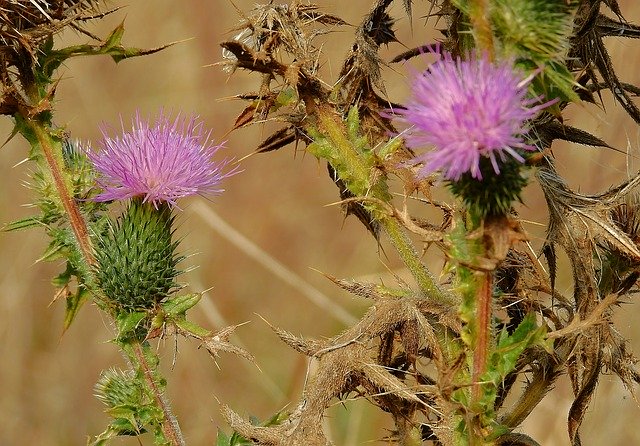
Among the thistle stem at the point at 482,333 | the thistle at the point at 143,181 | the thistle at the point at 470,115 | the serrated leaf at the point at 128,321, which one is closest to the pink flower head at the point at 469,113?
the thistle at the point at 470,115

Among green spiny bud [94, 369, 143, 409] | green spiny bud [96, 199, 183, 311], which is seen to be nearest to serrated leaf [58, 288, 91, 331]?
green spiny bud [96, 199, 183, 311]

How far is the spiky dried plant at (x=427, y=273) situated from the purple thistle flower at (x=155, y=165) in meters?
0.32

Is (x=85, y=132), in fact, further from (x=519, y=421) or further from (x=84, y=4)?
(x=519, y=421)

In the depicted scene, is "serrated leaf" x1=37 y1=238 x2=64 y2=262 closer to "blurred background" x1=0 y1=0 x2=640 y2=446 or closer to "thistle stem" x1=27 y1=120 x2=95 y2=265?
"thistle stem" x1=27 y1=120 x2=95 y2=265

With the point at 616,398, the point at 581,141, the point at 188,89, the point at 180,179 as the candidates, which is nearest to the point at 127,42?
the point at 188,89

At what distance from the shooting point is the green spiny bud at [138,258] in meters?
2.18

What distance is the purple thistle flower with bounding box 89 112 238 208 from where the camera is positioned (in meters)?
2.21

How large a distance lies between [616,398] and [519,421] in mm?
2868

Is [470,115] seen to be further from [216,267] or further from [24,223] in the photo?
[216,267]

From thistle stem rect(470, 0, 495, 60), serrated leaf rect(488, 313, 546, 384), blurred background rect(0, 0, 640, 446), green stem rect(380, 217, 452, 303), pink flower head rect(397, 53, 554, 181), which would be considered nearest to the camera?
pink flower head rect(397, 53, 554, 181)

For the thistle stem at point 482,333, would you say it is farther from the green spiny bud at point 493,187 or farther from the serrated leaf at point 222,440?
the serrated leaf at point 222,440

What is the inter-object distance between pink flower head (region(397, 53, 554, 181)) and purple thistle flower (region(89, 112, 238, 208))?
934 mm

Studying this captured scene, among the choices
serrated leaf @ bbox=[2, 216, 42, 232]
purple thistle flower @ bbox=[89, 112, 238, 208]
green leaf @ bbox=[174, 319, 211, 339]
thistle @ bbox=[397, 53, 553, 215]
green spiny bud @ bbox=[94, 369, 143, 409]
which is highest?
thistle @ bbox=[397, 53, 553, 215]

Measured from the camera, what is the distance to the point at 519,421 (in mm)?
1951
